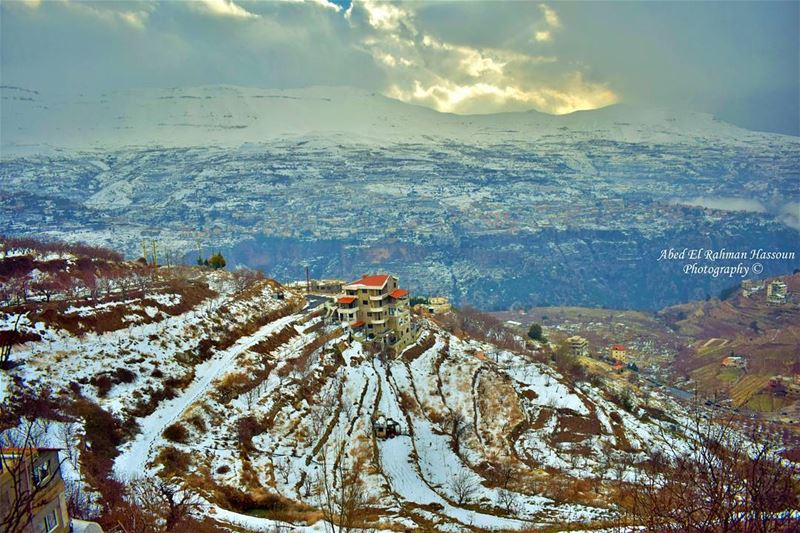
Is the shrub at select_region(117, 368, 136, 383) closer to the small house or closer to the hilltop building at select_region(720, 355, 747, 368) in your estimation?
the small house

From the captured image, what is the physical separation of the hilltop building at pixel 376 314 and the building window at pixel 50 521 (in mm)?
38219

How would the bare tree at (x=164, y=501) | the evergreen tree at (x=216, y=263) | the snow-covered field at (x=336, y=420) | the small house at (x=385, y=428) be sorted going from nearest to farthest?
the bare tree at (x=164, y=501) < the snow-covered field at (x=336, y=420) < the small house at (x=385, y=428) < the evergreen tree at (x=216, y=263)

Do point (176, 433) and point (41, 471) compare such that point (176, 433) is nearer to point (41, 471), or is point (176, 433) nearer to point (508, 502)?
point (508, 502)

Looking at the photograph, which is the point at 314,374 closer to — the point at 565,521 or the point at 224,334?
the point at 224,334

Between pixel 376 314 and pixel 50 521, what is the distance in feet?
134

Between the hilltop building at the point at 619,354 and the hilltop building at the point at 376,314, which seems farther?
the hilltop building at the point at 619,354

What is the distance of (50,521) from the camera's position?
41.5ft

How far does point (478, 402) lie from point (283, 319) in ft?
65.2

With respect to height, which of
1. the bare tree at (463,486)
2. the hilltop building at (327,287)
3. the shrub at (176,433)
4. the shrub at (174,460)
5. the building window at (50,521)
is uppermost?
the building window at (50,521)

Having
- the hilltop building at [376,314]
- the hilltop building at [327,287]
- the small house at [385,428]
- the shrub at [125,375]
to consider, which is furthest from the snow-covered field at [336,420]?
the hilltop building at [327,287]

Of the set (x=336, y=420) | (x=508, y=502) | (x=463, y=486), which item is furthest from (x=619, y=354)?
(x=508, y=502)

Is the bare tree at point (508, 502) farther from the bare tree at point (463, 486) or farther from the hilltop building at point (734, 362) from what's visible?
the hilltop building at point (734, 362)

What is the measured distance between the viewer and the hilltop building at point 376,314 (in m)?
51.9

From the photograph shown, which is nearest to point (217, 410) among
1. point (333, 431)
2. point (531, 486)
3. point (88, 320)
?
point (333, 431)
